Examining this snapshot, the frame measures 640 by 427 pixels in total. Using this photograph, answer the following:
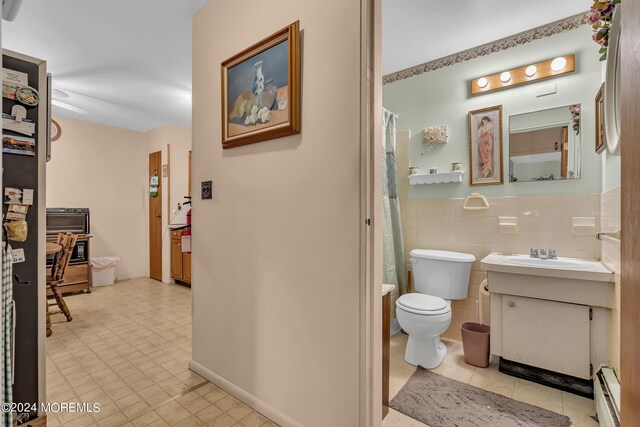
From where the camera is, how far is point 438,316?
82.2 inches

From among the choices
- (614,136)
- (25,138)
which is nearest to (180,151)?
(25,138)

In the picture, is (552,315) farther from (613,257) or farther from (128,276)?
(128,276)

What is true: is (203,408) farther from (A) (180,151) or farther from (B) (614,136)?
(A) (180,151)

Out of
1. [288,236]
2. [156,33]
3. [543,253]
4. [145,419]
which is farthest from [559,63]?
[145,419]

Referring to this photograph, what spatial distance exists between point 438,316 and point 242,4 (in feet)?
7.90

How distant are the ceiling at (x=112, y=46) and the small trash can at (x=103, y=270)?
7.25 feet

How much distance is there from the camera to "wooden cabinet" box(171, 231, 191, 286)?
4.48 metres

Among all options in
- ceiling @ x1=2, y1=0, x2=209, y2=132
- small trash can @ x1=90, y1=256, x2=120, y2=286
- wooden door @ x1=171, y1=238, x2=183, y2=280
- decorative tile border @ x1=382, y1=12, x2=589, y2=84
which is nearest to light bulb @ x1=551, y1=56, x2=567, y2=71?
decorative tile border @ x1=382, y1=12, x2=589, y2=84

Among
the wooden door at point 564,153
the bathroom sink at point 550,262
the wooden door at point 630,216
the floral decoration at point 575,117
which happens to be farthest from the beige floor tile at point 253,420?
the floral decoration at point 575,117

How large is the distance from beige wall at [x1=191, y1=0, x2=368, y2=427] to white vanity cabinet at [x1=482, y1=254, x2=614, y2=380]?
1352 millimetres

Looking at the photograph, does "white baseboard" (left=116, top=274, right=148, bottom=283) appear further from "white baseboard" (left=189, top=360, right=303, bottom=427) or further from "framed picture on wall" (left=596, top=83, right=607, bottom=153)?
"framed picture on wall" (left=596, top=83, right=607, bottom=153)

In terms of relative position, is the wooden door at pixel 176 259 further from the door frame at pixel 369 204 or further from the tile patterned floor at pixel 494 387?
the door frame at pixel 369 204

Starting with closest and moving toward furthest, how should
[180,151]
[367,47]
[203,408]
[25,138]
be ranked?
[367,47]
[25,138]
[203,408]
[180,151]

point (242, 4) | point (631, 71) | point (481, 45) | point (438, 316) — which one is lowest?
point (438, 316)
